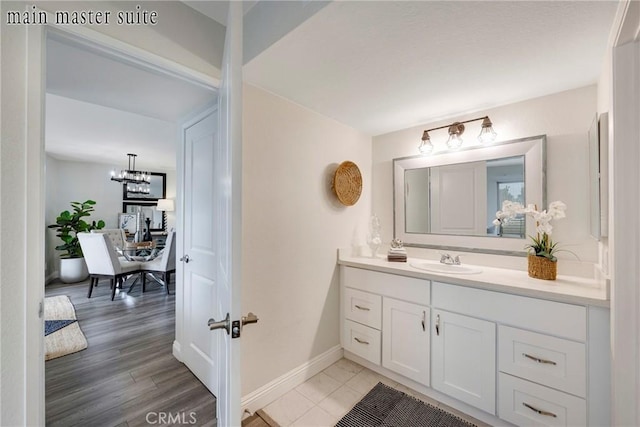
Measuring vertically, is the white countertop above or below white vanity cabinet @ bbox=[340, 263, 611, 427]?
above

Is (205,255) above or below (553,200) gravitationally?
below

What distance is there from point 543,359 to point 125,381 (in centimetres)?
280

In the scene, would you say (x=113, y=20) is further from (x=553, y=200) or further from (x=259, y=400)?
(x=553, y=200)

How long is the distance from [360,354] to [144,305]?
3.11 metres

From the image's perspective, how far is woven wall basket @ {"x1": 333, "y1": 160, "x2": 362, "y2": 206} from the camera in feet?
7.32

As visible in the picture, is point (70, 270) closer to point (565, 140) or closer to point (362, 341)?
point (362, 341)

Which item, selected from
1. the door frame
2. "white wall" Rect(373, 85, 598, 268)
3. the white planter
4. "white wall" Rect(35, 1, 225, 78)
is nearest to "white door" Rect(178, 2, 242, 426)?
"white wall" Rect(35, 1, 225, 78)

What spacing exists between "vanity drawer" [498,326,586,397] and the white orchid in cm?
51

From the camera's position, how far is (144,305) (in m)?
3.59

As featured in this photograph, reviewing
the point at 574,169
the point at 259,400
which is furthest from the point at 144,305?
the point at 574,169

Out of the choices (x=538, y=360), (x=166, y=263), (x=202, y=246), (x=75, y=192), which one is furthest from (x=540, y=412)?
(x=75, y=192)

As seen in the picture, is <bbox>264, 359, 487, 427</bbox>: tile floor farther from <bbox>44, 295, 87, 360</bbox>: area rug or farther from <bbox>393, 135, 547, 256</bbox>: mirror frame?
<bbox>44, 295, 87, 360</bbox>: area rug

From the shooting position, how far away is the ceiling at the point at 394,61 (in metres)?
1.11

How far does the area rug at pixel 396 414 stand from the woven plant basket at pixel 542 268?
1.02 m
